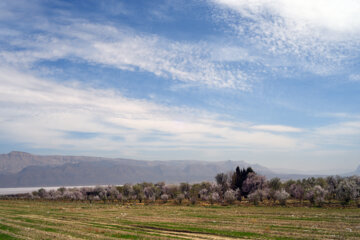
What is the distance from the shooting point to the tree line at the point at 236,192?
335 feet

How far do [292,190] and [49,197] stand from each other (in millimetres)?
134550

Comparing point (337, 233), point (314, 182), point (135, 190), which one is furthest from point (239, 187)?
point (337, 233)

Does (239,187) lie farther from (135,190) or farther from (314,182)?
(135,190)

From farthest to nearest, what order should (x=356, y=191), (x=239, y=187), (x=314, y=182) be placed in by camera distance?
(x=239, y=187) < (x=314, y=182) < (x=356, y=191)

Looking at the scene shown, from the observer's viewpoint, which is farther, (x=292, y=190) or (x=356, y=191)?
(x=292, y=190)

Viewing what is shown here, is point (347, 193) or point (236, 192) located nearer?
point (347, 193)

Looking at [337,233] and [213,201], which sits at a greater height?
[337,233]

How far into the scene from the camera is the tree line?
102062mm

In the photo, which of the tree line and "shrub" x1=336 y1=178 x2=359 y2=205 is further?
the tree line

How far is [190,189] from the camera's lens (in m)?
149

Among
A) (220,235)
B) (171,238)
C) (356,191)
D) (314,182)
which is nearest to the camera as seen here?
(171,238)

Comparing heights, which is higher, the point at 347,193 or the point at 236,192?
the point at 347,193

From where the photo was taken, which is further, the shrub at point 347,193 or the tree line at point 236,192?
the tree line at point 236,192

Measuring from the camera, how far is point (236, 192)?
124 m
